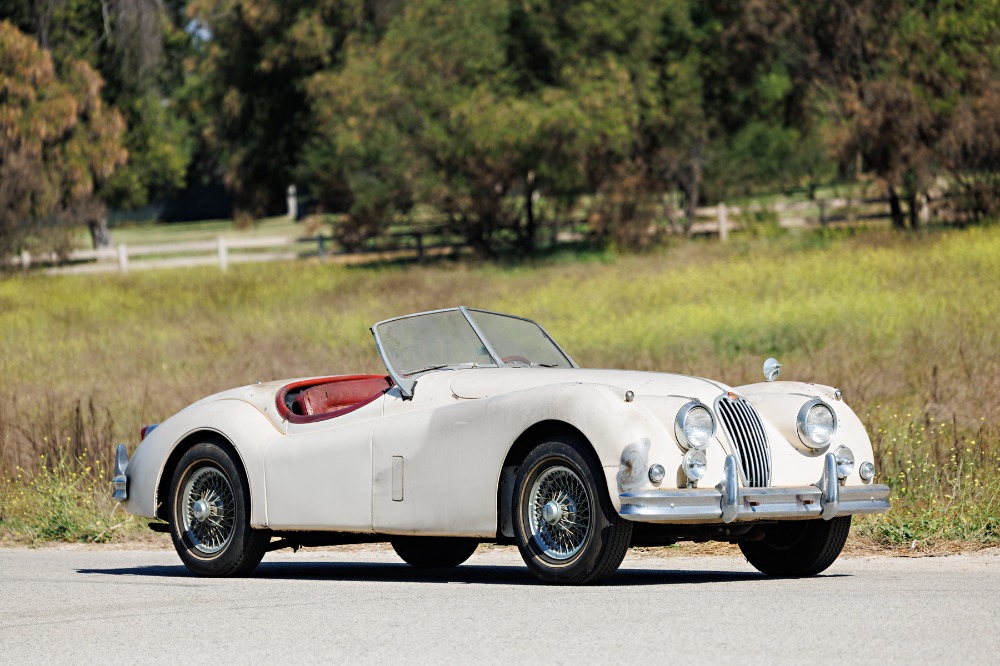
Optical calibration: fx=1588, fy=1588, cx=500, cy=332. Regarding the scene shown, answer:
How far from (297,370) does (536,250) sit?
70.7 feet

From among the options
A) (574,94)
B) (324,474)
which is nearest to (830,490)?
(324,474)

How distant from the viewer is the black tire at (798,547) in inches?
346

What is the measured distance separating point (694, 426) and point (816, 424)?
2.95 feet

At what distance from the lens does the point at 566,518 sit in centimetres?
799

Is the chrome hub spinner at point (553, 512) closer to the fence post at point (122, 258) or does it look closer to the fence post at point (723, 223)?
the fence post at point (723, 223)

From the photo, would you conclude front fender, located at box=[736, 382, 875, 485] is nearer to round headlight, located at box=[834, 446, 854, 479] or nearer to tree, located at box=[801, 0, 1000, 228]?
round headlight, located at box=[834, 446, 854, 479]

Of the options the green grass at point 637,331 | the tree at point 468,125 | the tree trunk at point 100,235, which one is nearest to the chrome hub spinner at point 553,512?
the green grass at point 637,331

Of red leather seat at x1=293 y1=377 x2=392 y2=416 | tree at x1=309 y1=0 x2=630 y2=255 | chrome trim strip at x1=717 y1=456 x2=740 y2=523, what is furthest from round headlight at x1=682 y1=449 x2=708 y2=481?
tree at x1=309 y1=0 x2=630 y2=255

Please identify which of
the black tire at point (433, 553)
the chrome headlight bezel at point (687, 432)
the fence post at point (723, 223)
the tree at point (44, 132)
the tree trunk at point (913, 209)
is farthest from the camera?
the fence post at point (723, 223)

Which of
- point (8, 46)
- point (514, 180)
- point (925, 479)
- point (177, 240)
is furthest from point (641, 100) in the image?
point (925, 479)

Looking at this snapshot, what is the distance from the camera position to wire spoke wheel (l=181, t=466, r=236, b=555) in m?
9.66

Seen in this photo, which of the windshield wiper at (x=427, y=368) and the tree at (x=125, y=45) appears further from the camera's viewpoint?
the tree at (x=125, y=45)

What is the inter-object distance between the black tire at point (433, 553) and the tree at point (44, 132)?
28767 mm

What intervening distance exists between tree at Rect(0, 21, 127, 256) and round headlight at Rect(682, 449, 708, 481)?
31.5 metres
